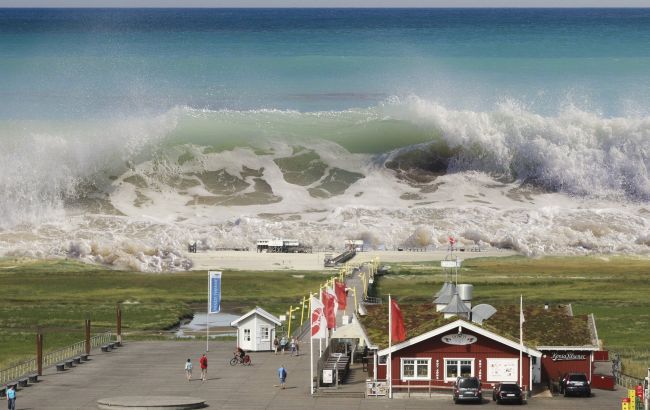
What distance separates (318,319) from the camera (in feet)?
234

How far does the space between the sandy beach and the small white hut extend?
133 feet

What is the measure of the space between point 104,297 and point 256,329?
26.9 meters

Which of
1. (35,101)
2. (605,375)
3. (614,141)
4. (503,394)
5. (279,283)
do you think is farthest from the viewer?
(35,101)

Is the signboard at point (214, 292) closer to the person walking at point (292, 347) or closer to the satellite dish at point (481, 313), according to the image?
the person walking at point (292, 347)

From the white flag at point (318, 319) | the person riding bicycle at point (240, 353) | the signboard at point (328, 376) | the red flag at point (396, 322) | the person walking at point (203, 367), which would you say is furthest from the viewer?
the person riding bicycle at point (240, 353)

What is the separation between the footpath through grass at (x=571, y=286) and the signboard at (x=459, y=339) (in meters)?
9.18

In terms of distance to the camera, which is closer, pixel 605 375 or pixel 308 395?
pixel 308 395

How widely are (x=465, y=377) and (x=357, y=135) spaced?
119 meters

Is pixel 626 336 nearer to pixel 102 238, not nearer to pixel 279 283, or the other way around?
pixel 279 283

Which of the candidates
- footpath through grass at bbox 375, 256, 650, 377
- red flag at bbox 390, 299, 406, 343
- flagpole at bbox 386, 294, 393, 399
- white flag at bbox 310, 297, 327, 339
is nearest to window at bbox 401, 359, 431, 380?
flagpole at bbox 386, 294, 393, 399

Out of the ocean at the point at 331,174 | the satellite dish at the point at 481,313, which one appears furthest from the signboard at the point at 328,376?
the ocean at the point at 331,174

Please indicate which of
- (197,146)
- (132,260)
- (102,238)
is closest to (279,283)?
(132,260)

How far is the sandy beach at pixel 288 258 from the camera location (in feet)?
416

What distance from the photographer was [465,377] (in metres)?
69.1
